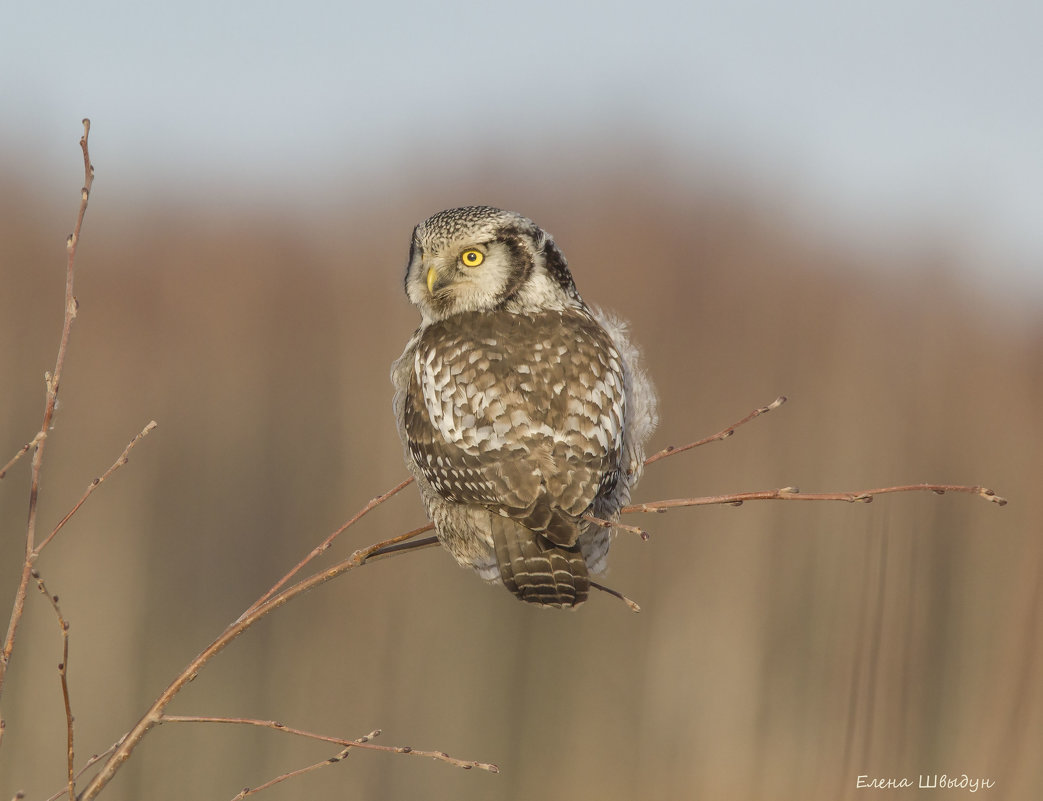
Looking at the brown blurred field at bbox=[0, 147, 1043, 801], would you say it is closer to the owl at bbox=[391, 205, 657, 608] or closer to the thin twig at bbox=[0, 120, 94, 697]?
the owl at bbox=[391, 205, 657, 608]

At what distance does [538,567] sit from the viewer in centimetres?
301

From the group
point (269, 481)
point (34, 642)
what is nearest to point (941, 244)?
point (269, 481)

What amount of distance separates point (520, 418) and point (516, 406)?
42 millimetres

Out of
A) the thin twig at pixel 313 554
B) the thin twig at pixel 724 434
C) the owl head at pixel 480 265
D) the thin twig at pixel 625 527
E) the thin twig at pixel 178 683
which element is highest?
the owl head at pixel 480 265

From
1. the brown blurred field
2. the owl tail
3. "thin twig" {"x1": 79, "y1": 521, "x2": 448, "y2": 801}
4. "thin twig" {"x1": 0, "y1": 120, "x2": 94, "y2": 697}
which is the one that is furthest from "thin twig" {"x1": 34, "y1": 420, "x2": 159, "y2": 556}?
the brown blurred field

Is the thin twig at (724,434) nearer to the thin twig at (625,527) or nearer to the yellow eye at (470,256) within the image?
the thin twig at (625,527)

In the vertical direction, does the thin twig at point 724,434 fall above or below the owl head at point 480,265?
below

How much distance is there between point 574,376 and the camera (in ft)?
10.4

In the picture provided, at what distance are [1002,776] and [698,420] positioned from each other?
6.56 meters

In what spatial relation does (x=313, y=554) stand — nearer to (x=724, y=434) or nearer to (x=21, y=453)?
(x=21, y=453)

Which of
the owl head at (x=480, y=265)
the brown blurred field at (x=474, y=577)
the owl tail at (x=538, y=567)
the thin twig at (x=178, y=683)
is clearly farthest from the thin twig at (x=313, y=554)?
the brown blurred field at (x=474, y=577)

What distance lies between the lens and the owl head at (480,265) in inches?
140

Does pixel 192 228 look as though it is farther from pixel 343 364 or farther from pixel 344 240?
pixel 343 364

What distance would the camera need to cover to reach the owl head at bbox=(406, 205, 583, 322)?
3551 mm
